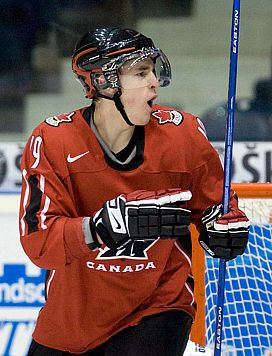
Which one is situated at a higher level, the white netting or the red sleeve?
the red sleeve

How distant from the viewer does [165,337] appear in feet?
7.50

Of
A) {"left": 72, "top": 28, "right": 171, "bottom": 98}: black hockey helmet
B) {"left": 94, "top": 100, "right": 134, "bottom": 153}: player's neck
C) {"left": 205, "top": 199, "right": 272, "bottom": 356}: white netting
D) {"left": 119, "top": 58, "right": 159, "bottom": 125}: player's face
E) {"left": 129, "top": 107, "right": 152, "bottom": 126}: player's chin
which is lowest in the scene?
{"left": 205, "top": 199, "right": 272, "bottom": 356}: white netting

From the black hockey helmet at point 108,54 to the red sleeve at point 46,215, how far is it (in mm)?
198

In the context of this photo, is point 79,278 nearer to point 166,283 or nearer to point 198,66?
point 166,283

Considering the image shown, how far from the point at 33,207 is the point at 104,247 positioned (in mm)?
201

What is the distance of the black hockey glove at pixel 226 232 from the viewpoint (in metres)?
2.29

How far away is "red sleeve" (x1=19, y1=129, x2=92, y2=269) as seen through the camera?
86.0 inches

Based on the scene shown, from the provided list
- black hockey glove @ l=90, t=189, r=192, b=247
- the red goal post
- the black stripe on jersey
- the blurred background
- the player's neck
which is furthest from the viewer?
the blurred background

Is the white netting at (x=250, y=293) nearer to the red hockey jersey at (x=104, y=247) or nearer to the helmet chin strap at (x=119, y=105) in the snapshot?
the red hockey jersey at (x=104, y=247)

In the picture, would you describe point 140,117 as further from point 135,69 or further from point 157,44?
point 157,44

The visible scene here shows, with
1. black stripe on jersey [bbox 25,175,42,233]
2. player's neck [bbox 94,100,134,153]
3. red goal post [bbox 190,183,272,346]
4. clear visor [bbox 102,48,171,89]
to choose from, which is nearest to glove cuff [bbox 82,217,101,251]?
black stripe on jersey [bbox 25,175,42,233]

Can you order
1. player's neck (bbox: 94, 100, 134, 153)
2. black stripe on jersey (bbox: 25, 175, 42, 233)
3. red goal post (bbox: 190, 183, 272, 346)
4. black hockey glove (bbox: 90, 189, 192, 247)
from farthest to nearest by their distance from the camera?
1. red goal post (bbox: 190, 183, 272, 346)
2. player's neck (bbox: 94, 100, 134, 153)
3. black stripe on jersey (bbox: 25, 175, 42, 233)
4. black hockey glove (bbox: 90, 189, 192, 247)

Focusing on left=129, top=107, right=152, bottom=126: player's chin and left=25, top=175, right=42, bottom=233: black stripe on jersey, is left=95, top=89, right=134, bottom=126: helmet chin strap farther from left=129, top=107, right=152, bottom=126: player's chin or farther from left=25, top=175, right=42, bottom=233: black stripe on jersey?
left=25, top=175, right=42, bottom=233: black stripe on jersey

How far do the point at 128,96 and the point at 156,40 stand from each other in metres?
2.80
